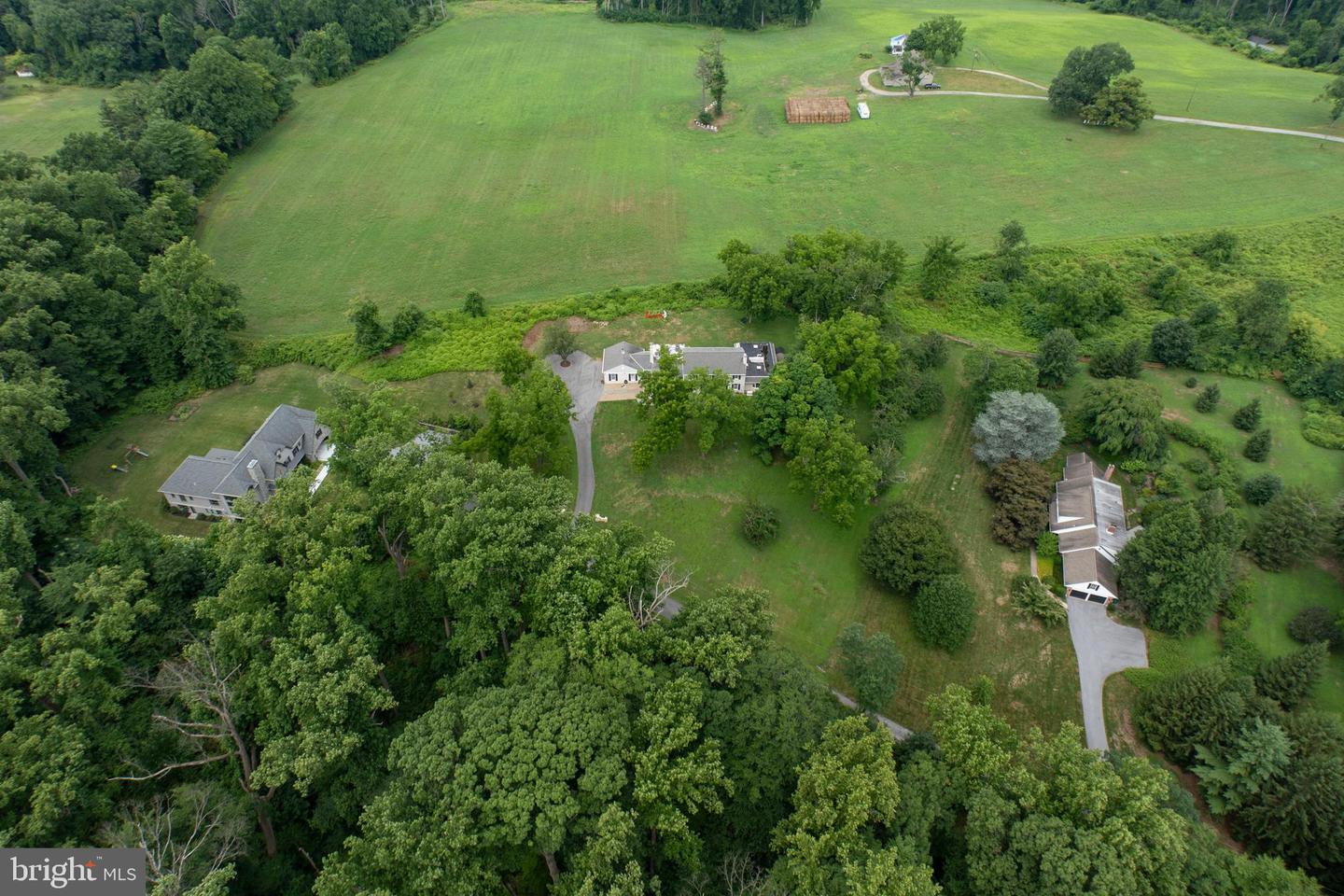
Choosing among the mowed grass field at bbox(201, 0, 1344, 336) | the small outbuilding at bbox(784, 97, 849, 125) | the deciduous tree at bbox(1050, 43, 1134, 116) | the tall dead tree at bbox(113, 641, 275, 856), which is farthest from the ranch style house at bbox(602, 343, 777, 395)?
the deciduous tree at bbox(1050, 43, 1134, 116)

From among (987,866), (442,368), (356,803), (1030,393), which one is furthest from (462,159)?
(987,866)

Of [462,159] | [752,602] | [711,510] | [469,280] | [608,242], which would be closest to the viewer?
[752,602]

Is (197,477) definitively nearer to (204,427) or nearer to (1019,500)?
(204,427)

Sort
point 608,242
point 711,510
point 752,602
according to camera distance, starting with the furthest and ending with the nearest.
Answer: point 608,242, point 711,510, point 752,602

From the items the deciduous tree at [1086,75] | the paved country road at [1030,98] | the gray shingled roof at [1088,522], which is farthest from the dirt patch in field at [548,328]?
the deciduous tree at [1086,75]

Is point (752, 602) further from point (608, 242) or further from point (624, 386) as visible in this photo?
point (608, 242)
